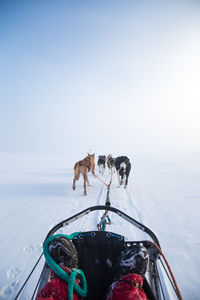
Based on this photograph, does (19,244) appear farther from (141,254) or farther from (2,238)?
(141,254)

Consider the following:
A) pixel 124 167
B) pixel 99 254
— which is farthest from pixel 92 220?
pixel 124 167

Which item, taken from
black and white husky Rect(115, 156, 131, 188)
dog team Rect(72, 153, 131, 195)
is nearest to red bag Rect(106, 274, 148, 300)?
dog team Rect(72, 153, 131, 195)

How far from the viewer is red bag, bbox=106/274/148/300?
109 centimetres

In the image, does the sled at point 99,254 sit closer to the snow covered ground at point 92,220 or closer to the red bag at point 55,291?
the red bag at point 55,291

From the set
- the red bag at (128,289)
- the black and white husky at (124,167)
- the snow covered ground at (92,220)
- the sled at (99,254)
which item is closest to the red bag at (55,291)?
the red bag at (128,289)

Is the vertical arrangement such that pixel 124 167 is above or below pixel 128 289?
above

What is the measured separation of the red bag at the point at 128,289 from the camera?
1095 mm

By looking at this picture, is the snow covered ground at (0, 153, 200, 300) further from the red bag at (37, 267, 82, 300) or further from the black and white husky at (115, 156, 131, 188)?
the red bag at (37, 267, 82, 300)

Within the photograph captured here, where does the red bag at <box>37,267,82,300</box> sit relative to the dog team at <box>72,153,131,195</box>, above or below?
below

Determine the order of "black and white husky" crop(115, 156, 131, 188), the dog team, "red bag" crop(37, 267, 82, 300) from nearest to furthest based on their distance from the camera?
"red bag" crop(37, 267, 82, 300), the dog team, "black and white husky" crop(115, 156, 131, 188)

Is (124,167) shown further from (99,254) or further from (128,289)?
(128,289)

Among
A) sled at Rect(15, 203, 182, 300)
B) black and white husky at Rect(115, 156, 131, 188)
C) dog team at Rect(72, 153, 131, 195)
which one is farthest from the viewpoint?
black and white husky at Rect(115, 156, 131, 188)

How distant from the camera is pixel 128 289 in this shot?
115cm

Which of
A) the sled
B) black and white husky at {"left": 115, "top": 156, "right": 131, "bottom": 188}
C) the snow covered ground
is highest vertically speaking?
black and white husky at {"left": 115, "top": 156, "right": 131, "bottom": 188}
